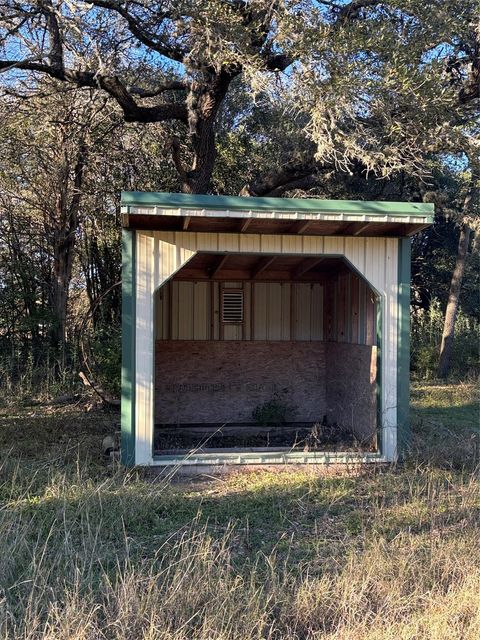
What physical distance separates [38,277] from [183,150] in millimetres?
4105

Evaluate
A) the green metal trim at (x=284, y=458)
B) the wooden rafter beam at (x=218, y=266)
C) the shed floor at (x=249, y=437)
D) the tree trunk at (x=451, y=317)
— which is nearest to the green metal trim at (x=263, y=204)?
the wooden rafter beam at (x=218, y=266)

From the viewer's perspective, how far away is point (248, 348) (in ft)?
31.6

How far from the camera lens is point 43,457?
268 inches

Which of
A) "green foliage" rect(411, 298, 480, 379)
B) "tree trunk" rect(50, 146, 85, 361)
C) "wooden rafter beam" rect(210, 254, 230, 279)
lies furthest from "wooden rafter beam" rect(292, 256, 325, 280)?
"green foliage" rect(411, 298, 480, 379)

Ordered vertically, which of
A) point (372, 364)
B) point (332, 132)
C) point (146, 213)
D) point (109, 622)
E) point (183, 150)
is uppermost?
point (183, 150)

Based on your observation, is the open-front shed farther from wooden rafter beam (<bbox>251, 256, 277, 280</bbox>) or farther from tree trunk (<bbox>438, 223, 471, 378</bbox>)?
tree trunk (<bbox>438, 223, 471, 378</bbox>)

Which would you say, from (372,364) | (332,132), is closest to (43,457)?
(372,364)

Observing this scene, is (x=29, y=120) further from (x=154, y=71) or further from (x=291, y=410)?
(x=291, y=410)

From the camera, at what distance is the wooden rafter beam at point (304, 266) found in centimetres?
851

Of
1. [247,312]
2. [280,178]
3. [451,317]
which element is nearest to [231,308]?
[247,312]

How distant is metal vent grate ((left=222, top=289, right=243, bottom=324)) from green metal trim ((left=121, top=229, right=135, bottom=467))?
136 inches

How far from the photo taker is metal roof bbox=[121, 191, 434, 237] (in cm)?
584

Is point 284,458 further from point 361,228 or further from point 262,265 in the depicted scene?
point 262,265

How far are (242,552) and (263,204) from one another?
330 cm
